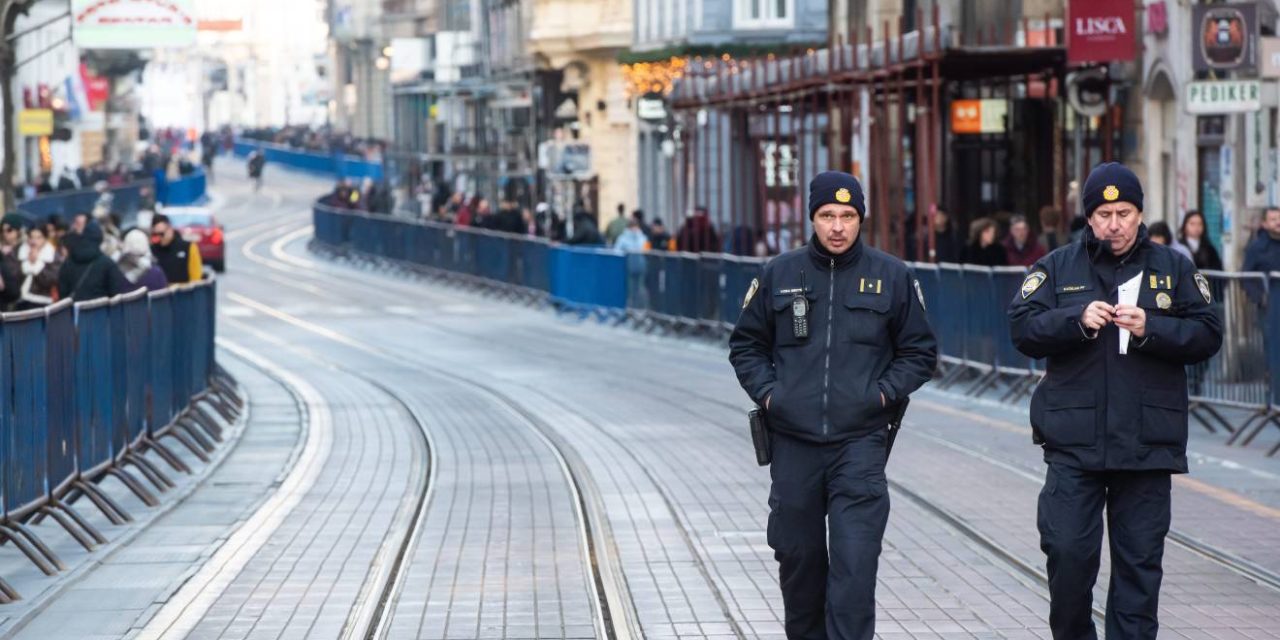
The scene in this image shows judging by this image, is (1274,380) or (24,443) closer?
(24,443)

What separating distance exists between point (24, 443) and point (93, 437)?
7.06ft

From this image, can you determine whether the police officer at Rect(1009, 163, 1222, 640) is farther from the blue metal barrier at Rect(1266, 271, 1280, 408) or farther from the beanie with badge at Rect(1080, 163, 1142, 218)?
the blue metal barrier at Rect(1266, 271, 1280, 408)

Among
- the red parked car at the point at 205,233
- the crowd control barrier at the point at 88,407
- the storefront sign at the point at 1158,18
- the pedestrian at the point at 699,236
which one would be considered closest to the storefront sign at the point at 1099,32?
the storefront sign at the point at 1158,18

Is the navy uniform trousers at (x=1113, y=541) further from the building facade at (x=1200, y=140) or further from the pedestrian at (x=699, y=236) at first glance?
the pedestrian at (x=699, y=236)

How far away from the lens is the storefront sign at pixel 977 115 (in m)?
33.1

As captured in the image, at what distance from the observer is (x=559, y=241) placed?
42625 mm

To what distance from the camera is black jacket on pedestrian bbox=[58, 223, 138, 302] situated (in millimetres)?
18891

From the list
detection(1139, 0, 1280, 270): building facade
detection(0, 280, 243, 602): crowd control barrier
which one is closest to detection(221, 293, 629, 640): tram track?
detection(0, 280, 243, 602): crowd control barrier

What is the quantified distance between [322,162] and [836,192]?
99.8 metres

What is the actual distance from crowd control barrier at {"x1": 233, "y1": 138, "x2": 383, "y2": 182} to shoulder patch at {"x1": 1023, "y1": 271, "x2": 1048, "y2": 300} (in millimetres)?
86720

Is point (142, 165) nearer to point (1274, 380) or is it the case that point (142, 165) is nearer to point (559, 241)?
point (559, 241)

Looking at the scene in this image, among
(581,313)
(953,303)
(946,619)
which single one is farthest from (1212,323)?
(581,313)

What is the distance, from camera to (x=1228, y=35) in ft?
77.9

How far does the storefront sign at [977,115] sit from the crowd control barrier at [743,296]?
3.37 metres
